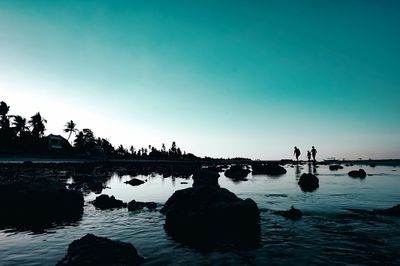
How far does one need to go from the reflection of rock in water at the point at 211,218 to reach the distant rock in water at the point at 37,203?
6.47 metres

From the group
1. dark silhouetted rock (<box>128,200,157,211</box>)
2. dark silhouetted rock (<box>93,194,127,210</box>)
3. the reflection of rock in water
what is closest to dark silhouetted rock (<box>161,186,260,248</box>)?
the reflection of rock in water

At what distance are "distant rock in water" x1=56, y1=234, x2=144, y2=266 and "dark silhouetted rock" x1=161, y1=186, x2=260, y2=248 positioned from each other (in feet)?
11.2

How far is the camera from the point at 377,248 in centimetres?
1146

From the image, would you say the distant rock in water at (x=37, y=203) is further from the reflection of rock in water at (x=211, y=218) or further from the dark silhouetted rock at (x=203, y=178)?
the dark silhouetted rock at (x=203, y=178)

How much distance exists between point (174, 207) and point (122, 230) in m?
2.92

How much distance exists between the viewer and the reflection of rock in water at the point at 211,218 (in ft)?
44.6

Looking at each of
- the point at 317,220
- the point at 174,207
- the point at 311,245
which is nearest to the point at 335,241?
the point at 311,245

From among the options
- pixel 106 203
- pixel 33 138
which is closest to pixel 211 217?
pixel 106 203

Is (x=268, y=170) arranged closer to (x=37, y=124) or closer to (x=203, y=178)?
(x=203, y=178)

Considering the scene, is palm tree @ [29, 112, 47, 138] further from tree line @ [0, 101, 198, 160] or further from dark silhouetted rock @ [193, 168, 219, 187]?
dark silhouetted rock @ [193, 168, 219, 187]

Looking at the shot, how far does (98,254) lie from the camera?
9.40 meters

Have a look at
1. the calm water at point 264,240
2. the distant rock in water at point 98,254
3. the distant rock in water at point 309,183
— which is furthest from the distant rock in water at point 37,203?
the distant rock in water at point 309,183

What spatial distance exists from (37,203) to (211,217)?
1168cm

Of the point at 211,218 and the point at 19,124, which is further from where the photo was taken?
the point at 19,124
